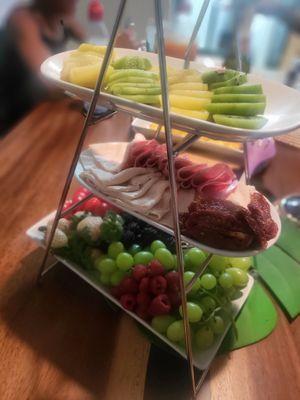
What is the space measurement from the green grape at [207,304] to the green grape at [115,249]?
184mm

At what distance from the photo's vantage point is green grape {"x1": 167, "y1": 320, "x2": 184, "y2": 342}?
55 centimetres

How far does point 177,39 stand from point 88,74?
0.65m

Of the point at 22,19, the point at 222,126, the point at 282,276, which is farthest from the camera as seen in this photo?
the point at 22,19

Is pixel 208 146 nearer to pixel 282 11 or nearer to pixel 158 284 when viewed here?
pixel 282 11

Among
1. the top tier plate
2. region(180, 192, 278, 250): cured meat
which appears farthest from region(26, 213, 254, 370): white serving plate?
the top tier plate

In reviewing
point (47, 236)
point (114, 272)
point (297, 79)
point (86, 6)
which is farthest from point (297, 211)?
point (86, 6)

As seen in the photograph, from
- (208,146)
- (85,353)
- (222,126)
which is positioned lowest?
(85,353)

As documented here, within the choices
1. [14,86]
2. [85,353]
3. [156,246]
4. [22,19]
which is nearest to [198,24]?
[156,246]

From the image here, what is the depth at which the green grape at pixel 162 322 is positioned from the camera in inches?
22.5

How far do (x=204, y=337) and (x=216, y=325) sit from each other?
3 centimetres

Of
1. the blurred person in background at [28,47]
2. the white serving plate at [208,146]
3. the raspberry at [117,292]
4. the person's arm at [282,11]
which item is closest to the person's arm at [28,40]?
the blurred person in background at [28,47]

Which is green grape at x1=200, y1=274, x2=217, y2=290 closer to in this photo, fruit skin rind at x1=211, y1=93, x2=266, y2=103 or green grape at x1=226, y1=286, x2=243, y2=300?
green grape at x1=226, y1=286, x2=243, y2=300

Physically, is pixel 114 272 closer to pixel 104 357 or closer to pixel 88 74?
pixel 104 357

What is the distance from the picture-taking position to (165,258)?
613mm
